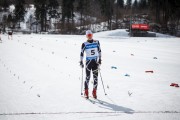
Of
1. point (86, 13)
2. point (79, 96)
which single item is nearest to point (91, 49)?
point (79, 96)

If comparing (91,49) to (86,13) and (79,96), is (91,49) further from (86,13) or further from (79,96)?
(86,13)

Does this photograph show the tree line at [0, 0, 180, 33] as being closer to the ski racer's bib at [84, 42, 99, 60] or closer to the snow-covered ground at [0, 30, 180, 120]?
the snow-covered ground at [0, 30, 180, 120]

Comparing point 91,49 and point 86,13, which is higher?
point 86,13

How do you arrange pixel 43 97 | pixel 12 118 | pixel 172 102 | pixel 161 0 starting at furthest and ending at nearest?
1. pixel 161 0
2. pixel 43 97
3. pixel 172 102
4. pixel 12 118

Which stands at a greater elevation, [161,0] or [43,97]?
[161,0]

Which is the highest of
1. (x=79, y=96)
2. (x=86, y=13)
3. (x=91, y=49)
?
(x=86, y=13)

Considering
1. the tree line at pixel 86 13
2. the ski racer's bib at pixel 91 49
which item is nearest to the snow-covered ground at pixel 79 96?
the ski racer's bib at pixel 91 49

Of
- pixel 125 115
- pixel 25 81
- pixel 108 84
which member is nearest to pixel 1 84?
pixel 25 81

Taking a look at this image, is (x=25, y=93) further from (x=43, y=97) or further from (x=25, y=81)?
(x=25, y=81)

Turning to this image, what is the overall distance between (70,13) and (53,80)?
246 feet

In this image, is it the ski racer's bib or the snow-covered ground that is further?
the ski racer's bib

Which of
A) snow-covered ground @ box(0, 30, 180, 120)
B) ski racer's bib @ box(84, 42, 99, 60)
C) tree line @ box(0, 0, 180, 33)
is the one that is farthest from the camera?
tree line @ box(0, 0, 180, 33)

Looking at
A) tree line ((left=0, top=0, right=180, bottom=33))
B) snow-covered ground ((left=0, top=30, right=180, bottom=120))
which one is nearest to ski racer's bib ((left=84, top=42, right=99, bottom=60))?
snow-covered ground ((left=0, top=30, right=180, bottom=120))

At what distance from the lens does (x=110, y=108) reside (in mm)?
7254
